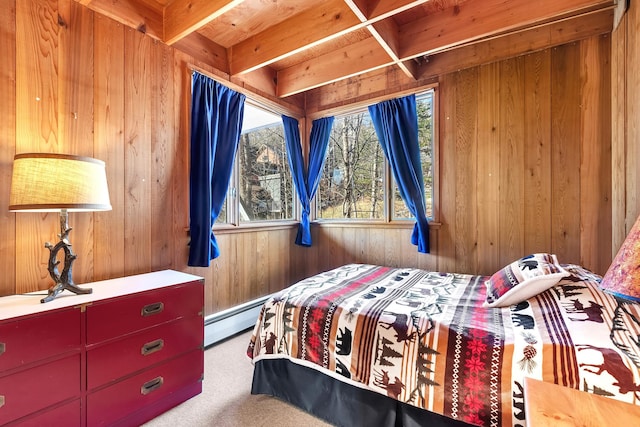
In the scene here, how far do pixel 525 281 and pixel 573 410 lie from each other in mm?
968

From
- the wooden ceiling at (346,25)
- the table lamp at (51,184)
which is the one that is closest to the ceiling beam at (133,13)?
the wooden ceiling at (346,25)

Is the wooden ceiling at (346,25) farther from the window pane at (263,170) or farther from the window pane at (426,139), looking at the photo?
the window pane at (263,170)

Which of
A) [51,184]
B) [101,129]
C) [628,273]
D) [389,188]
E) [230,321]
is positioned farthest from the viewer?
[389,188]

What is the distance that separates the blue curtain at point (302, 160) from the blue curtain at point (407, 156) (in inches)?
32.2

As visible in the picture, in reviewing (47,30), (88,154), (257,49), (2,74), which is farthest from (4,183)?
(257,49)

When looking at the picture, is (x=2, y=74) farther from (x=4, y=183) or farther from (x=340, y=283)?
(x=340, y=283)

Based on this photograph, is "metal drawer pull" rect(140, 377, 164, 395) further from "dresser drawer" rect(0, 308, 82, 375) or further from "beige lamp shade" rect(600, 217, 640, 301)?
"beige lamp shade" rect(600, 217, 640, 301)

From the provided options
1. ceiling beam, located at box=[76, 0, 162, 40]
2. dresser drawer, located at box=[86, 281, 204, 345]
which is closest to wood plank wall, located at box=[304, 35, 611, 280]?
dresser drawer, located at box=[86, 281, 204, 345]

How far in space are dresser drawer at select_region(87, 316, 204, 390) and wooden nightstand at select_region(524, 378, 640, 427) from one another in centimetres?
173

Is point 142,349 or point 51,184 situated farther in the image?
point 142,349

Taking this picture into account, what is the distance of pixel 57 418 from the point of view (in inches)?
49.4

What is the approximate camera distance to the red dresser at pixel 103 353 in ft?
3.86

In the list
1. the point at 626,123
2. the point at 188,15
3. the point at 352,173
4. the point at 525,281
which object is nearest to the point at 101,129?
the point at 188,15

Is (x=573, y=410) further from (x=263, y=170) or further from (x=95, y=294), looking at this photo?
(x=263, y=170)
